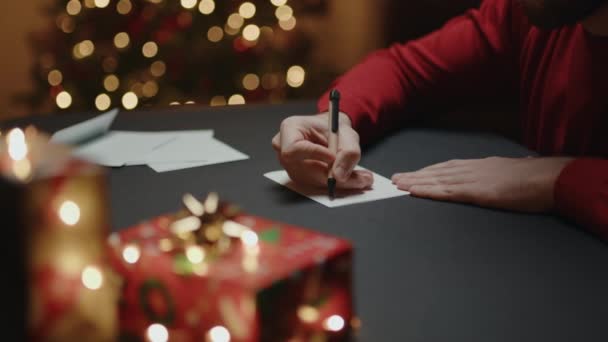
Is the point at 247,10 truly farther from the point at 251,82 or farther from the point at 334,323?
the point at 334,323

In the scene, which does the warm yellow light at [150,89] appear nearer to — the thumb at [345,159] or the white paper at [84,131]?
the white paper at [84,131]

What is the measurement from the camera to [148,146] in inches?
50.6

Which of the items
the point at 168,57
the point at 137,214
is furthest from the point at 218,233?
the point at 168,57

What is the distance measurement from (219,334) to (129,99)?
2.29 m

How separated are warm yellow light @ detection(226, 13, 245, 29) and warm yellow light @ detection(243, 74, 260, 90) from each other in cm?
21

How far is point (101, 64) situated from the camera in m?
2.65

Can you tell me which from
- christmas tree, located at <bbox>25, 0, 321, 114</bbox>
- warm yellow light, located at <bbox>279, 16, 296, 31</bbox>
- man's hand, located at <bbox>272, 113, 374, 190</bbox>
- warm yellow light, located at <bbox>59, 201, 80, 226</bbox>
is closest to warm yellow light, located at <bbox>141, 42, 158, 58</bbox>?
christmas tree, located at <bbox>25, 0, 321, 114</bbox>

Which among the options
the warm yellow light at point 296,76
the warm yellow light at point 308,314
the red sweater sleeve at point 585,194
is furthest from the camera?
the warm yellow light at point 296,76

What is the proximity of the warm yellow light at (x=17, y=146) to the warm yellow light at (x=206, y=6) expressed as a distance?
219cm

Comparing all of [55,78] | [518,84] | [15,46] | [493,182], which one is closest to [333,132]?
[493,182]

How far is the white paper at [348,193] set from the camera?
1.01 metres

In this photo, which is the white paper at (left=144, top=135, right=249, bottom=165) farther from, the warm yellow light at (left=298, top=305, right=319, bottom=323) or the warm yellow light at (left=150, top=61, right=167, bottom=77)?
the warm yellow light at (left=150, top=61, right=167, bottom=77)

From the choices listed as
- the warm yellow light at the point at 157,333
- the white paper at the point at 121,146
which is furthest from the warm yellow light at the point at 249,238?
the white paper at the point at 121,146

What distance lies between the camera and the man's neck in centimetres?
115
